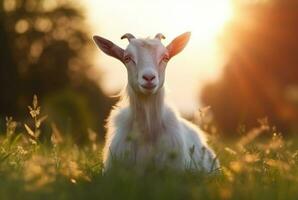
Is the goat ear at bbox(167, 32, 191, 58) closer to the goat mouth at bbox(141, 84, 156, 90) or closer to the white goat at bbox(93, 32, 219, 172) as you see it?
the white goat at bbox(93, 32, 219, 172)

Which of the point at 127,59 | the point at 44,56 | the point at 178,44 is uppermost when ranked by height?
the point at 44,56

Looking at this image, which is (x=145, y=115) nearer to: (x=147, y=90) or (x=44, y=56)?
(x=147, y=90)

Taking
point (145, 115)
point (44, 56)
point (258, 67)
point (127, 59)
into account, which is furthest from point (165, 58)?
point (44, 56)

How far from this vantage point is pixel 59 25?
65500 mm

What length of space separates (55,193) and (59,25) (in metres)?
60.5

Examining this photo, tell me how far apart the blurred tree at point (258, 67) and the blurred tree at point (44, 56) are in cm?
979

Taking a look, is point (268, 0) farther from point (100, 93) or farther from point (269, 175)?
point (269, 175)

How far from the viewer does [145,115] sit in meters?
9.45

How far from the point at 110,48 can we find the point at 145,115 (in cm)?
112

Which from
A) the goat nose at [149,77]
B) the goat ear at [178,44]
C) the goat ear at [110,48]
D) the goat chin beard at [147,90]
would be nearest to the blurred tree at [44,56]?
the goat ear at [178,44]

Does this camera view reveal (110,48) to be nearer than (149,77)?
No

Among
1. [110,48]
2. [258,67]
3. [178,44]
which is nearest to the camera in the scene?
[110,48]

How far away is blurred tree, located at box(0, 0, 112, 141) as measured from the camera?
59969mm

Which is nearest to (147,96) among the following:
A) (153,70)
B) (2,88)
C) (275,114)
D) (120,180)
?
(153,70)
